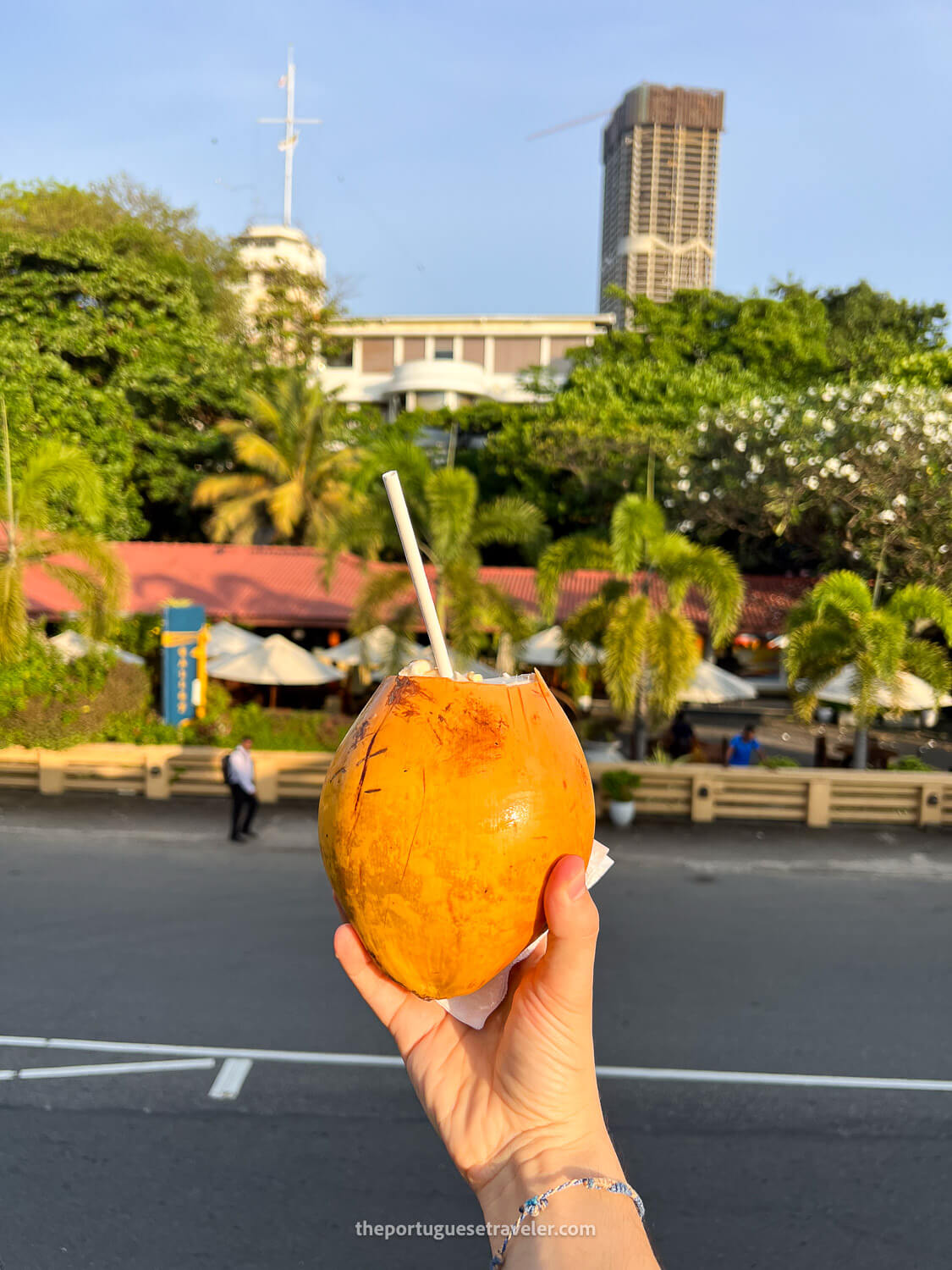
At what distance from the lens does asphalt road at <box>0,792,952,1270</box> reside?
4.53 metres

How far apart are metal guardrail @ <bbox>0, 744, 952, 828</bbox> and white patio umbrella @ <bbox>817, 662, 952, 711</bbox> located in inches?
38.9

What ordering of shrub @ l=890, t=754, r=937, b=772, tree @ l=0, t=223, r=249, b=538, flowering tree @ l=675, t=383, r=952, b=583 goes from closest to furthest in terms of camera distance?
shrub @ l=890, t=754, r=937, b=772
flowering tree @ l=675, t=383, r=952, b=583
tree @ l=0, t=223, r=249, b=538

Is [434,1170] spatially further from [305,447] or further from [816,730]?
[305,447]

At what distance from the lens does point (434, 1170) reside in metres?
4.92

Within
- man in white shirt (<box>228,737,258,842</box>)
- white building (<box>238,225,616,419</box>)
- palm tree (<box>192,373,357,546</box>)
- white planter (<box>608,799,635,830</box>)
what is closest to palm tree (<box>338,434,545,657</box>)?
white planter (<box>608,799,635,830</box>)

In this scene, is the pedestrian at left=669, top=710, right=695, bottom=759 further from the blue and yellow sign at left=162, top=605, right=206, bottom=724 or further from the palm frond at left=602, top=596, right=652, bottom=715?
the blue and yellow sign at left=162, top=605, right=206, bottom=724

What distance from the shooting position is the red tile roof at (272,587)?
71.3 feet

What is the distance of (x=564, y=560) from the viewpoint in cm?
1380

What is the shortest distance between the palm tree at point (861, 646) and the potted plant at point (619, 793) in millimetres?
2601

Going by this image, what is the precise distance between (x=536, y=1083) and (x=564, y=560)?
39.9 feet

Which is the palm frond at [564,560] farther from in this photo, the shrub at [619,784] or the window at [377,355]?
the window at [377,355]

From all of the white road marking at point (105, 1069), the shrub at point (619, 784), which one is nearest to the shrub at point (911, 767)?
the shrub at point (619, 784)

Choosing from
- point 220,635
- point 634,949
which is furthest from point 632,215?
point 634,949

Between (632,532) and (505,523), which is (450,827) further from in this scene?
(505,523)
